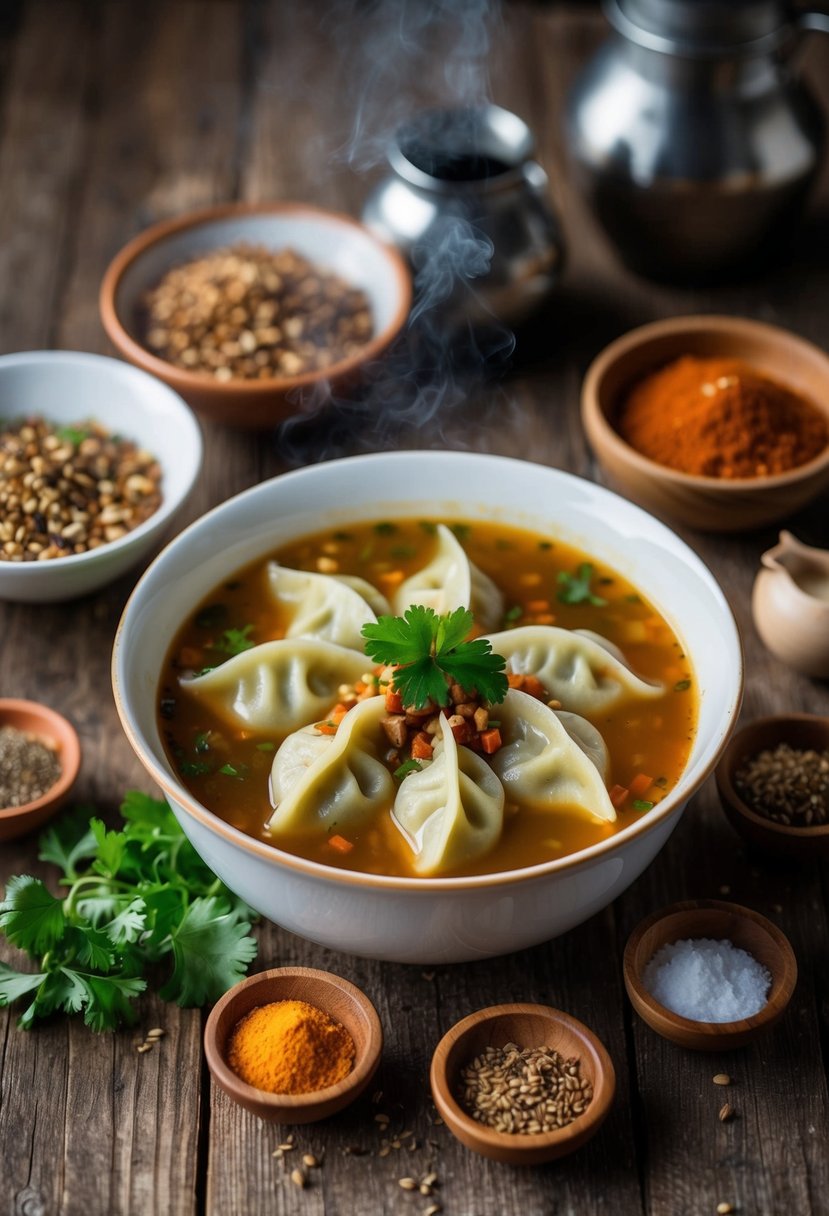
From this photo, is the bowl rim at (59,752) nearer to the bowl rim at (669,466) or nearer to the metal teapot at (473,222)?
the bowl rim at (669,466)

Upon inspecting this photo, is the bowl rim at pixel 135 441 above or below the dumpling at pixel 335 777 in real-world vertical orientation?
below

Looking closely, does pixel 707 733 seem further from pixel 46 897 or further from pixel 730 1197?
pixel 46 897

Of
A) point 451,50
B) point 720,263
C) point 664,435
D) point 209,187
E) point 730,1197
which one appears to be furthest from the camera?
point 451,50

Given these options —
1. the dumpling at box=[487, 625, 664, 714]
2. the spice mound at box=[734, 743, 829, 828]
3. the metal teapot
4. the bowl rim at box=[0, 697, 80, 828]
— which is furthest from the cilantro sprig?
the metal teapot

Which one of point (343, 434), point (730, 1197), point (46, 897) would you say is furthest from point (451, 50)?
point (730, 1197)

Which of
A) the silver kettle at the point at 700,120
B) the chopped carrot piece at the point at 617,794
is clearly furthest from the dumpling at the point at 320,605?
the silver kettle at the point at 700,120

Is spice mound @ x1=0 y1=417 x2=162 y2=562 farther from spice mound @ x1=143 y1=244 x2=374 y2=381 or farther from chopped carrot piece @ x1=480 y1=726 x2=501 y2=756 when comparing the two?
chopped carrot piece @ x1=480 y1=726 x2=501 y2=756
